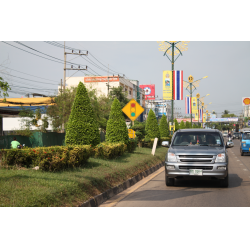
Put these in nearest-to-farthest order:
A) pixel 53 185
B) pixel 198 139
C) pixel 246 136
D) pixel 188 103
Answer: pixel 53 185
pixel 198 139
pixel 246 136
pixel 188 103

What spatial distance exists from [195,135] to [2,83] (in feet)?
21.7

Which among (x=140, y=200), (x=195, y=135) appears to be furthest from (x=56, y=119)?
(x=140, y=200)

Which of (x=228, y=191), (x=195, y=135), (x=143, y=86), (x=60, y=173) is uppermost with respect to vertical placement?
(x=143, y=86)

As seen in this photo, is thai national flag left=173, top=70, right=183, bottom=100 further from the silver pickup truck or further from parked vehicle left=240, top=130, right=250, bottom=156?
Answer: the silver pickup truck

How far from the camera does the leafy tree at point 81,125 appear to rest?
44.7 ft

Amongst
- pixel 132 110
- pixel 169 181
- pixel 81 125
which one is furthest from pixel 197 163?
pixel 132 110

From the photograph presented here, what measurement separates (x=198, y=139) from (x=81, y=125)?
5174 millimetres

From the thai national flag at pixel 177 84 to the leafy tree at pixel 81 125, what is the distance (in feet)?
49.8

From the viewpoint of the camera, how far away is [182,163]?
31.4 ft

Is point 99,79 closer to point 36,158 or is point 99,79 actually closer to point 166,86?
point 166,86

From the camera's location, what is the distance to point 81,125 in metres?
13.7
